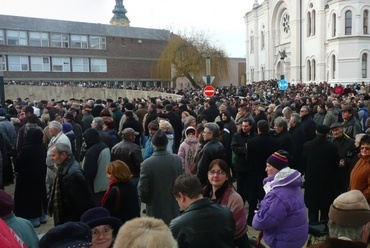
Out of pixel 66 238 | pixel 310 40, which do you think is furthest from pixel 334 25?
pixel 66 238

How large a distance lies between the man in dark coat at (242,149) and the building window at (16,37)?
138 ft

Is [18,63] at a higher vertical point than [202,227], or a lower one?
higher

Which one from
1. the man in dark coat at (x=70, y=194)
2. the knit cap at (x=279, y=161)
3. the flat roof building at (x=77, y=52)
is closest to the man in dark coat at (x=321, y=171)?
the knit cap at (x=279, y=161)

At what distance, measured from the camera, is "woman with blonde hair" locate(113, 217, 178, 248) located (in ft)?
6.95

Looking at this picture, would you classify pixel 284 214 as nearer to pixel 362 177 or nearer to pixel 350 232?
pixel 350 232

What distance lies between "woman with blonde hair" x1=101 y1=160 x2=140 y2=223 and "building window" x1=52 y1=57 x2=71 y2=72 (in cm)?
4436

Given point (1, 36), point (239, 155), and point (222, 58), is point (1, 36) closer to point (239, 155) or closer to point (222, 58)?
point (222, 58)

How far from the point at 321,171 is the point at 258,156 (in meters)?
1.04

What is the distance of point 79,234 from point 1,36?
149ft

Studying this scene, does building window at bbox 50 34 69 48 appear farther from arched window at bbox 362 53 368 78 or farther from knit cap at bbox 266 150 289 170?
knit cap at bbox 266 150 289 170

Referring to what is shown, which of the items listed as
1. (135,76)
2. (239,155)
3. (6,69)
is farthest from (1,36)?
(239,155)

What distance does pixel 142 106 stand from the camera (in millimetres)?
14250

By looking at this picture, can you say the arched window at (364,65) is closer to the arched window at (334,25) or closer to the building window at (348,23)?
the building window at (348,23)

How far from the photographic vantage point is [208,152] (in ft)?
20.0
